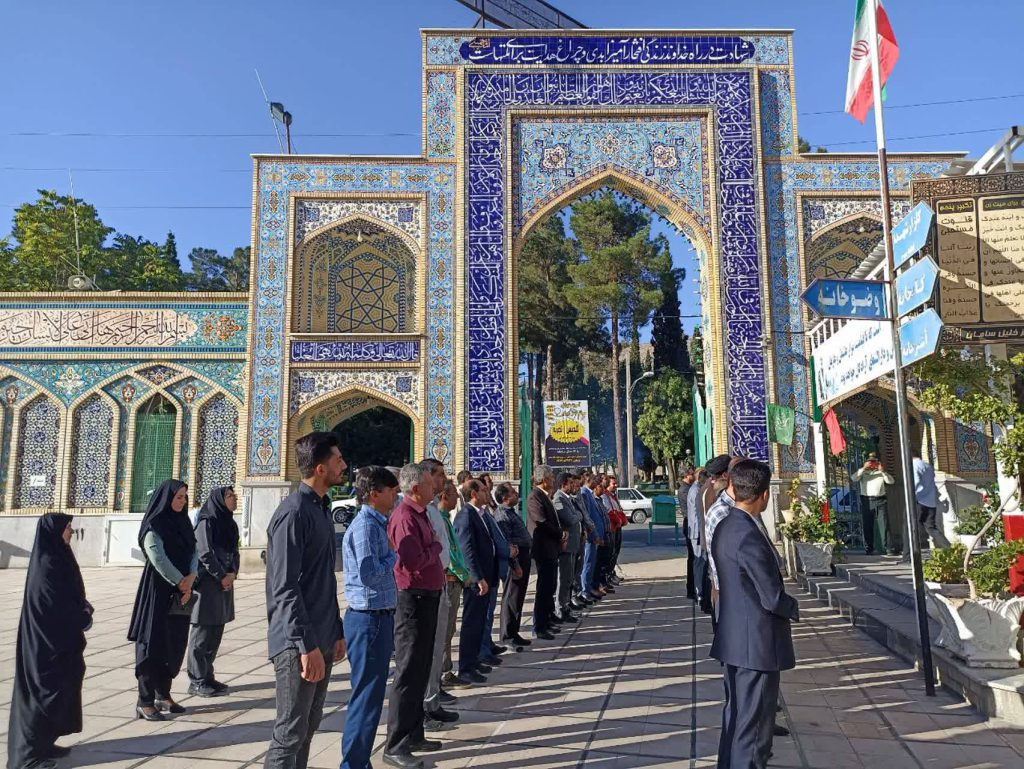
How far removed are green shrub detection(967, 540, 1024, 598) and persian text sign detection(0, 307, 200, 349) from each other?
1221 cm

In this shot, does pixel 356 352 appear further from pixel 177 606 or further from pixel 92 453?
pixel 177 606

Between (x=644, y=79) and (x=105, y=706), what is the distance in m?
12.8

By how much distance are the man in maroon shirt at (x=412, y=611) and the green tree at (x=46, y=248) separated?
22862 mm

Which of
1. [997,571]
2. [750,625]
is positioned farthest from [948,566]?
[750,625]

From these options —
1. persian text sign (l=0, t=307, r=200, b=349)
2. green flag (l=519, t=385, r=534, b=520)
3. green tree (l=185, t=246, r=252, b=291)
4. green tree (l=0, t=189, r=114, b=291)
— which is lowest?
green flag (l=519, t=385, r=534, b=520)

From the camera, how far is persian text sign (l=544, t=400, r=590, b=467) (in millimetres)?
21906

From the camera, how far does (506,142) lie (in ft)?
45.0

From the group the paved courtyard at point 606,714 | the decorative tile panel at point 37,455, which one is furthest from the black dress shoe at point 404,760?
the decorative tile panel at point 37,455

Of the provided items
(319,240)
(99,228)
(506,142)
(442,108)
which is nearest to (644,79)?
(506,142)

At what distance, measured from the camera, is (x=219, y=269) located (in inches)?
2083

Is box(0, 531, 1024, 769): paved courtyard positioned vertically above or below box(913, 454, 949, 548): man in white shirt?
below

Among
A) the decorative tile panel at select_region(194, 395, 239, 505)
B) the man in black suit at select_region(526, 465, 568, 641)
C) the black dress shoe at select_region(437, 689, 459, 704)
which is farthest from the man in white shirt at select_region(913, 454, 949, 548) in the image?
the decorative tile panel at select_region(194, 395, 239, 505)

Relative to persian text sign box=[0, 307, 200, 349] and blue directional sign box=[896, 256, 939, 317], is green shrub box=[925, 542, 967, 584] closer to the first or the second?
blue directional sign box=[896, 256, 939, 317]

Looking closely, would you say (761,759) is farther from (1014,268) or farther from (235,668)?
(1014,268)
